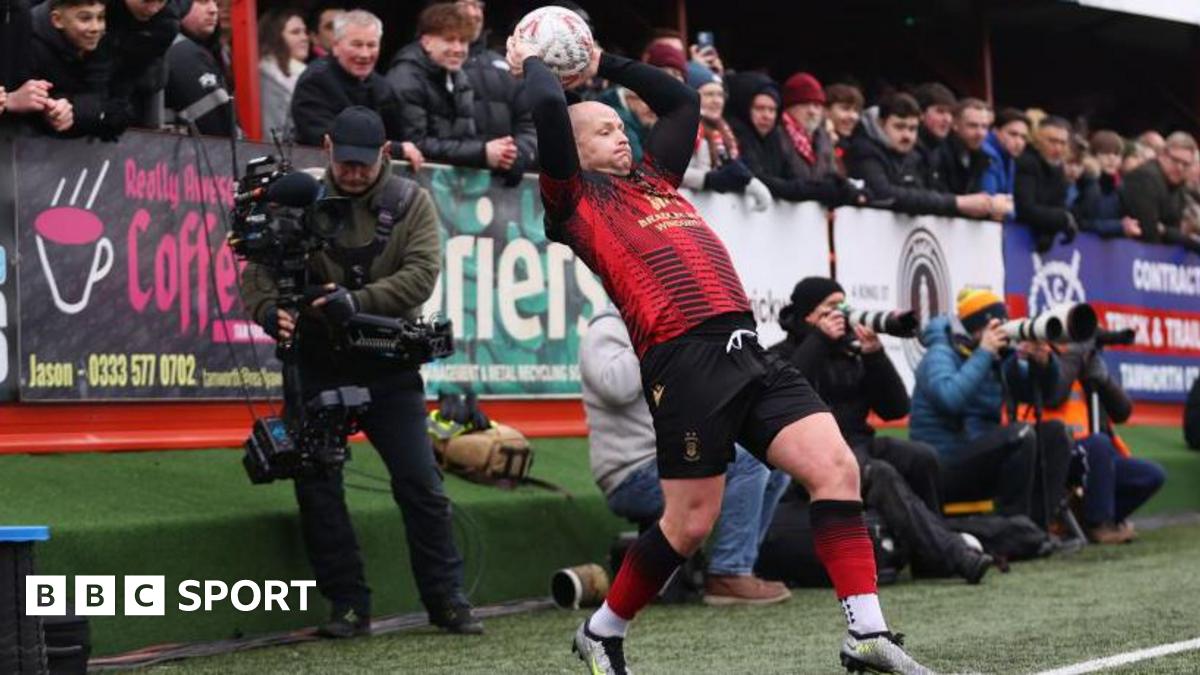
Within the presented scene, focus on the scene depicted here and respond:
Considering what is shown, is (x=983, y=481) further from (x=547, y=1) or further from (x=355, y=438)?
(x=547, y=1)

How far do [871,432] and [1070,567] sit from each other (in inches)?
53.3

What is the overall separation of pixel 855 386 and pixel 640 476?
4.61 feet

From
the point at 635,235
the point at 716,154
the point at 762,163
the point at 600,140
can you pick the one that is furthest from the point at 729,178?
the point at 635,235

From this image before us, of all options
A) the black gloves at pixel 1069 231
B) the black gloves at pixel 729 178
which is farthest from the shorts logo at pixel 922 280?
the black gloves at pixel 729 178

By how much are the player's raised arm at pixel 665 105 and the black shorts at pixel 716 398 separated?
663 mm

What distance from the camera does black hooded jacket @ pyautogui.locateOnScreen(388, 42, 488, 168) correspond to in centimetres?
1137

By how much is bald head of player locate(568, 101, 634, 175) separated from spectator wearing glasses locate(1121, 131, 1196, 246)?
11.0 m

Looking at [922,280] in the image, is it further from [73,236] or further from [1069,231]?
[73,236]

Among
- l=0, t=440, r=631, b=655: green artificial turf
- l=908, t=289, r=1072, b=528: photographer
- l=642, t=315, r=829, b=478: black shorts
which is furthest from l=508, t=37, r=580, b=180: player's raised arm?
l=908, t=289, r=1072, b=528: photographer

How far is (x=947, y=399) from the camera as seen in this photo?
40.4 ft

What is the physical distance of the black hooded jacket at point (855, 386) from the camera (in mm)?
11055

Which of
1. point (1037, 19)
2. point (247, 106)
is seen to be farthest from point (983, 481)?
point (1037, 19)

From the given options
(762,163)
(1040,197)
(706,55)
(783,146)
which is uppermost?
(706,55)

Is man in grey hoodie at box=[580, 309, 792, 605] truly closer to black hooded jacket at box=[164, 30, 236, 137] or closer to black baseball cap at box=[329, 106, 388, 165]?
black baseball cap at box=[329, 106, 388, 165]
